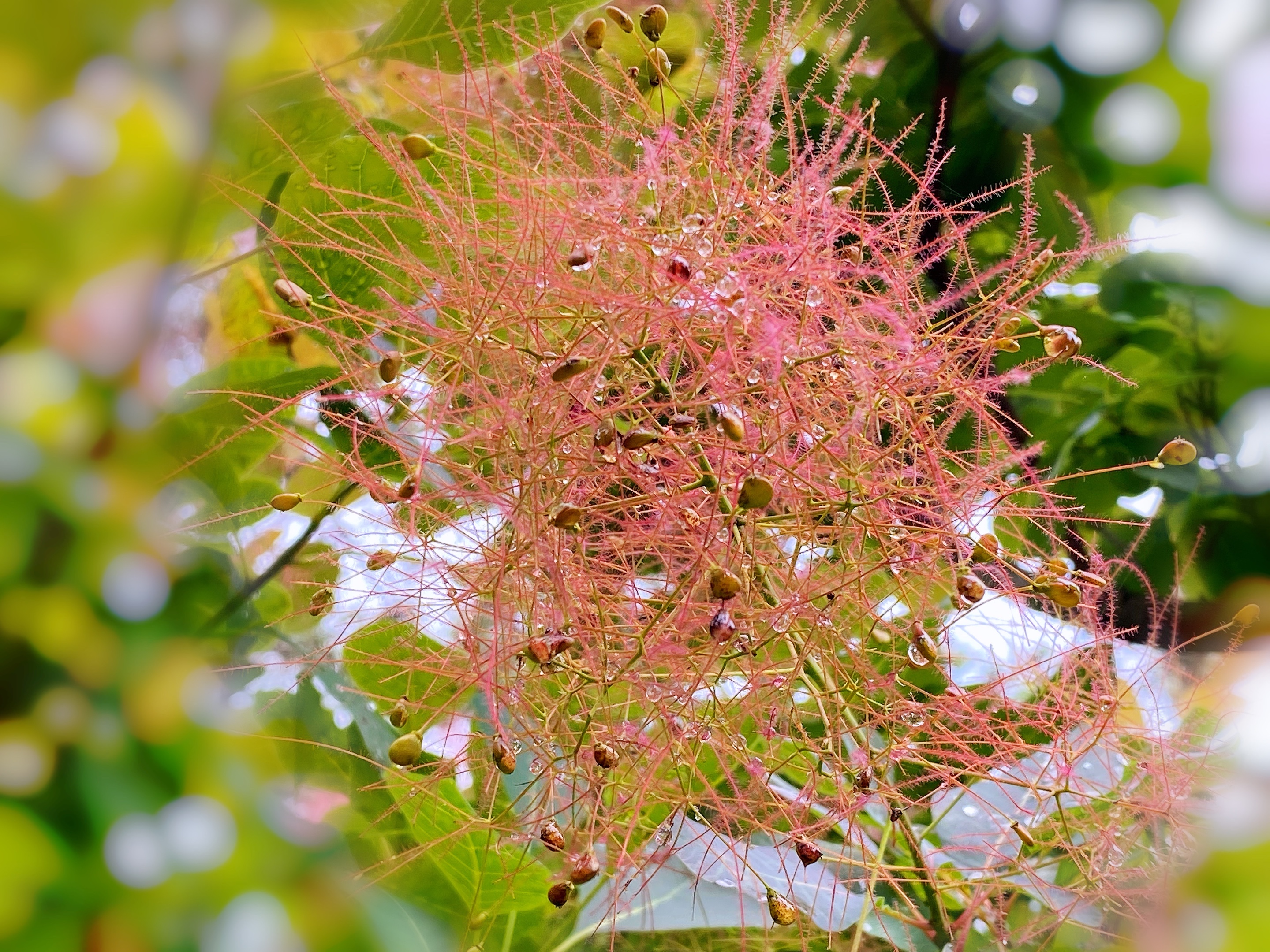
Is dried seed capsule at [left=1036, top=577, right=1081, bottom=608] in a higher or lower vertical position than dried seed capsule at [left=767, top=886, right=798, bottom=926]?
higher

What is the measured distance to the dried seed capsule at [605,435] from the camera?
1.25ft

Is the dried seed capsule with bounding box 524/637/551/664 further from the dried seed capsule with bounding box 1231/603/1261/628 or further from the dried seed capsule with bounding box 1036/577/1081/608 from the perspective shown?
the dried seed capsule with bounding box 1231/603/1261/628

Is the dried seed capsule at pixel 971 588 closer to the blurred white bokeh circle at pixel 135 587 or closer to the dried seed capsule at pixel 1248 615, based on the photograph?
the dried seed capsule at pixel 1248 615

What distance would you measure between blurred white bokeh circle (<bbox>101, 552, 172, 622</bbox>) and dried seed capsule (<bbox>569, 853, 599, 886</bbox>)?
9.7 inches

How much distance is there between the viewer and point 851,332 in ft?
1.41

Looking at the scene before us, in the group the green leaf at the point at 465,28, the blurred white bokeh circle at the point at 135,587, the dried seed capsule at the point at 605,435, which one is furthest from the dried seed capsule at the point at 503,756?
the green leaf at the point at 465,28

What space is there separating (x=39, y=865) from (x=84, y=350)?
8 cm

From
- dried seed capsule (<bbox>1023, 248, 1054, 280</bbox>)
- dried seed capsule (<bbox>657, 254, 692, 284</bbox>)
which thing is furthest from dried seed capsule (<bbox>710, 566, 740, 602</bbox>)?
dried seed capsule (<bbox>1023, 248, 1054, 280</bbox>)

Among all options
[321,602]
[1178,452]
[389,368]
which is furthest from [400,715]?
[1178,452]

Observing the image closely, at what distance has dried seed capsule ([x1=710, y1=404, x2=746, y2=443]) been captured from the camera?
34cm

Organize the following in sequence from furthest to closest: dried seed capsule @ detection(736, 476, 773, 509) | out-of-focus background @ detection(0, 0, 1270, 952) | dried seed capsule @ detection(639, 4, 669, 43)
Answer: dried seed capsule @ detection(639, 4, 669, 43) < dried seed capsule @ detection(736, 476, 773, 509) < out-of-focus background @ detection(0, 0, 1270, 952)

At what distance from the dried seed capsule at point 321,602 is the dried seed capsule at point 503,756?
0.10 metres

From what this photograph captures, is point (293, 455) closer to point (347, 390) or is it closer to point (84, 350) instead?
point (347, 390)

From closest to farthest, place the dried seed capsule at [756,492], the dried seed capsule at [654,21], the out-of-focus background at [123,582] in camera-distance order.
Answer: the out-of-focus background at [123,582]
the dried seed capsule at [756,492]
the dried seed capsule at [654,21]
